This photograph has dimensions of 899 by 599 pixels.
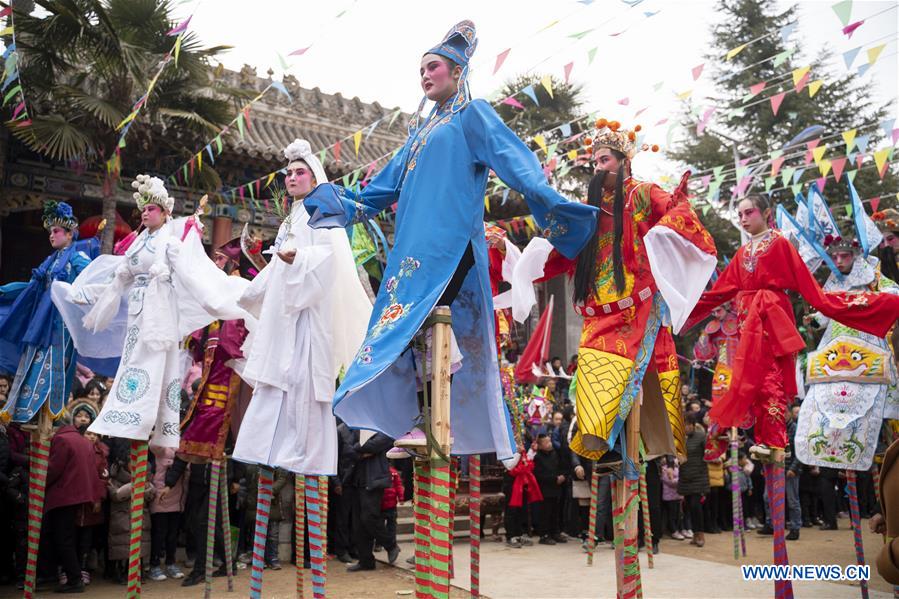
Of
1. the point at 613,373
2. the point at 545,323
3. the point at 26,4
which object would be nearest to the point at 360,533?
the point at 545,323

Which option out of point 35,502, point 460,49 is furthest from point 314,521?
point 460,49

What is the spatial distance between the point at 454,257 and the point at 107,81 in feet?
28.7

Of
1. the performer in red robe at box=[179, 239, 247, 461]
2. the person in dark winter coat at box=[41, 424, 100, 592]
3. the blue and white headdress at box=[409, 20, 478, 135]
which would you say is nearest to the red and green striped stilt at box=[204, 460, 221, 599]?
the performer in red robe at box=[179, 239, 247, 461]

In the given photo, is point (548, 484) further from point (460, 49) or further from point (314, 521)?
point (460, 49)

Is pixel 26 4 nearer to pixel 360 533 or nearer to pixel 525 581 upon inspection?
pixel 360 533

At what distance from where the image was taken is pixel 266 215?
1342cm

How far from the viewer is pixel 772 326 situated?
488 cm

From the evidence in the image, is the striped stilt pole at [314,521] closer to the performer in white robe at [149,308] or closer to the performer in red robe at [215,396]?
the performer in white robe at [149,308]

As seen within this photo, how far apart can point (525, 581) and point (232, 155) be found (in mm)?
8272

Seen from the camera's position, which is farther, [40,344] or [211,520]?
[40,344]

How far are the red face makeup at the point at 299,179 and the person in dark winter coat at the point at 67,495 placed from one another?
326 cm

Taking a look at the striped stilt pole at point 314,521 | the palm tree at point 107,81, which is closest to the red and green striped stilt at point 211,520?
the striped stilt pole at point 314,521

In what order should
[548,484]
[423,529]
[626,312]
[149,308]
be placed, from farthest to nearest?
[548,484] → [149,308] → [626,312] → [423,529]

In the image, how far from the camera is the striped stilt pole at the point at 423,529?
307 cm
